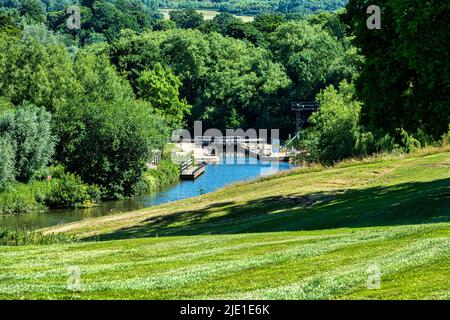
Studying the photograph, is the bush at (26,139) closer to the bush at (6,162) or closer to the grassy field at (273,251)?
the bush at (6,162)

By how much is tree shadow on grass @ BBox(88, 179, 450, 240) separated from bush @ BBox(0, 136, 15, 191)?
83.5ft

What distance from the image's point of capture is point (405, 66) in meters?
34.0

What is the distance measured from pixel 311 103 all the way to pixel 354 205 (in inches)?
2991

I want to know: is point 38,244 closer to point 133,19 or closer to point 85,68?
point 85,68

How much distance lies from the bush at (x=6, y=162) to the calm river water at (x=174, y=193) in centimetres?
329

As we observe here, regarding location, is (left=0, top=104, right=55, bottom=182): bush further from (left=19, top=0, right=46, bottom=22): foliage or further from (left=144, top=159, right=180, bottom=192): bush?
(left=19, top=0, right=46, bottom=22): foliage

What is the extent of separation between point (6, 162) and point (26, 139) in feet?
13.3

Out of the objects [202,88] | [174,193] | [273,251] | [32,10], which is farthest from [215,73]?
[273,251]

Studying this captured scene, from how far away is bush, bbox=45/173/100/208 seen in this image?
66.3 m

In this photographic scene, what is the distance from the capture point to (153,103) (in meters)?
106

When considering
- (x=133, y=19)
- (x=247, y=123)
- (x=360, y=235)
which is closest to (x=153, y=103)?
(x=247, y=123)

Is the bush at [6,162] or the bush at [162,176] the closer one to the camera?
the bush at [6,162]

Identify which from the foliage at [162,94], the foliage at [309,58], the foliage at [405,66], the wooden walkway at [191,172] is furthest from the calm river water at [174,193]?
the foliage at [405,66]

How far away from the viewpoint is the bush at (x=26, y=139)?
220 ft
